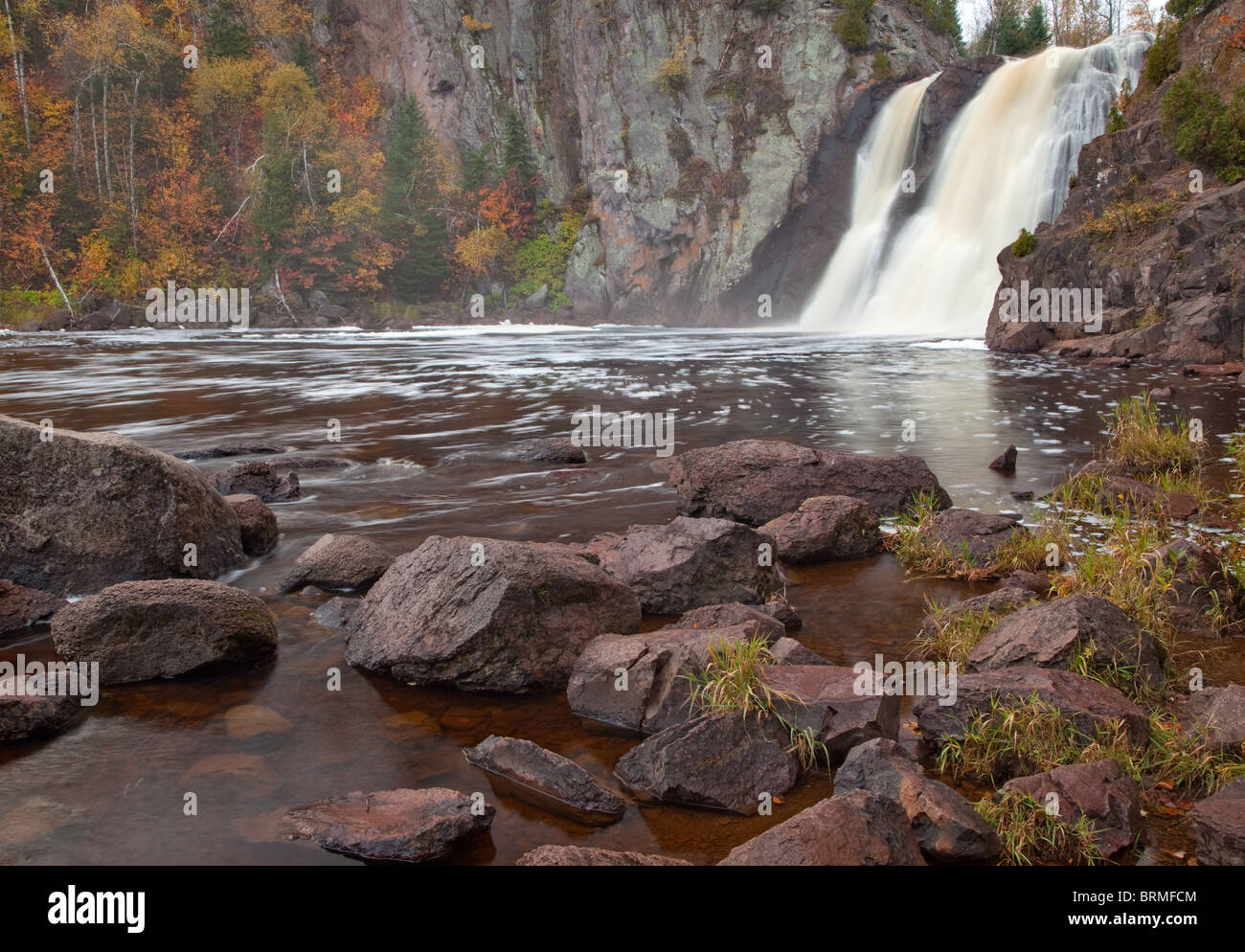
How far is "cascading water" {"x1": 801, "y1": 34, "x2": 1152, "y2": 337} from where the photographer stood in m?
36.5

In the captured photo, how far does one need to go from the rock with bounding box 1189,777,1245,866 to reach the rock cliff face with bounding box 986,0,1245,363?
72.4 feet

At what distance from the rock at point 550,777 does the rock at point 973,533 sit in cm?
466

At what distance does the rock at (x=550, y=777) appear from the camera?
4.31 m

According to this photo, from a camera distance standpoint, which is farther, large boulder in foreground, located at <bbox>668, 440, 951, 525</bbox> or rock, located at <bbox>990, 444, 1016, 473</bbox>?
rock, located at <bbox>990, 444, 1016, 473</bbox>

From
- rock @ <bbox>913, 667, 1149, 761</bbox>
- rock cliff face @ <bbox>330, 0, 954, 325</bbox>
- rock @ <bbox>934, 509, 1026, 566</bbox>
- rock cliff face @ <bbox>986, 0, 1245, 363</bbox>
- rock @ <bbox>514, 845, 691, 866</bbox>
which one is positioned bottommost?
rock @ <bbox>514, 845, 691, 866</bbox>

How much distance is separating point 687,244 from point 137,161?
113ft

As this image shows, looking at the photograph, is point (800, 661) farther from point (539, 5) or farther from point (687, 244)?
point (539, 5)

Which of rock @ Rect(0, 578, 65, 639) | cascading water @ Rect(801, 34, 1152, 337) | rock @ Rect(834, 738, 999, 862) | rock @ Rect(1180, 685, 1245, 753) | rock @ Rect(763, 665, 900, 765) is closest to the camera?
rock @ Rect(834, 738, 999, 862)

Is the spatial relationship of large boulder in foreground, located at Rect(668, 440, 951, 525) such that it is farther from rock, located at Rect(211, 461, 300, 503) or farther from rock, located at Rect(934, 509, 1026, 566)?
rock, located at Rect(211, 461, 300, 503)

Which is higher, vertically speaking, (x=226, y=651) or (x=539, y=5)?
(x=539, y=5)

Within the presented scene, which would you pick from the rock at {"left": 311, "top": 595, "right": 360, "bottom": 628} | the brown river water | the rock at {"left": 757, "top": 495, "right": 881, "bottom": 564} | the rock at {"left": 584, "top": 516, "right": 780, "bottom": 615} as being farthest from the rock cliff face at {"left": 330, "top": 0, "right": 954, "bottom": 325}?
the rock at {"left": 311, "top": 595, "right": 360, "bottom": 628}

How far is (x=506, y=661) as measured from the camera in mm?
5660

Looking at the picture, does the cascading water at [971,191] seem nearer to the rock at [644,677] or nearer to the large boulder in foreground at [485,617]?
the large boulder in foreground at [485,617]
